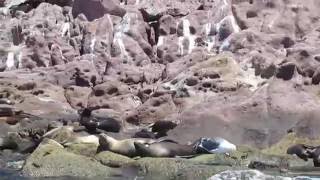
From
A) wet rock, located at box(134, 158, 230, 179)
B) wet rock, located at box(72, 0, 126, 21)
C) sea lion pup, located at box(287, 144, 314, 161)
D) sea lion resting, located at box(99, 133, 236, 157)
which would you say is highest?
wet rock, located at box(72, 0, 126, 21)

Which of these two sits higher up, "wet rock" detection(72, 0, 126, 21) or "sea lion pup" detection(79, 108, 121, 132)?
"wet rock" detection(72, 0, 126, 21)

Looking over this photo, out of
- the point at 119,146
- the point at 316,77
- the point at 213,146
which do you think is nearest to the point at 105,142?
the point at 119,146

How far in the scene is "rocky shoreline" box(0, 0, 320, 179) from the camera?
17.4 meters

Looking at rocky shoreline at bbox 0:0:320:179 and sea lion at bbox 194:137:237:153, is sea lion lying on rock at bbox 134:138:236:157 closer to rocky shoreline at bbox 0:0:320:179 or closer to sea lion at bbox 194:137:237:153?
sea lion at bbox 194:137:237:153

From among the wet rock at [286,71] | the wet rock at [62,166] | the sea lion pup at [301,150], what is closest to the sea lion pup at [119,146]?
the wet rock at [62,166]

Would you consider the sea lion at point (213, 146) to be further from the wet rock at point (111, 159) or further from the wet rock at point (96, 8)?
the wet rock at point (96, 8)

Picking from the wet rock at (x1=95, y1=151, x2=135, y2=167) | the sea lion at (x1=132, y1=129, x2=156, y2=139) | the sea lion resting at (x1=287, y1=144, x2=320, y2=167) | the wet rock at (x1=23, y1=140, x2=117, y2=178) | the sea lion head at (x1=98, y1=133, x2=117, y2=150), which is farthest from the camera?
the sea lion at (x1=132, y1=129, x2=156, y2=139)

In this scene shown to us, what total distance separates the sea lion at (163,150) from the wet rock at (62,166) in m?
1.98

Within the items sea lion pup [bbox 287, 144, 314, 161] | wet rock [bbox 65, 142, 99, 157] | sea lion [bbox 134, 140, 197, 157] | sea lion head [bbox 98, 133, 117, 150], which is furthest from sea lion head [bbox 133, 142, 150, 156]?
sea lion pup [bbox 287, 144, 314, 161]

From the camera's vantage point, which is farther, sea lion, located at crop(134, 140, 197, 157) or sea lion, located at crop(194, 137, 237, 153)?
sea lion, located at crop(194, 137, 237, 153)

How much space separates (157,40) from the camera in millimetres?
40250

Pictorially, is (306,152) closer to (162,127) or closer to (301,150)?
(301,150)

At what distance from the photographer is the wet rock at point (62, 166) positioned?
15.6 meters

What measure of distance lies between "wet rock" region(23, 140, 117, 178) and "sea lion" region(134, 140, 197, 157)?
6.48ft
